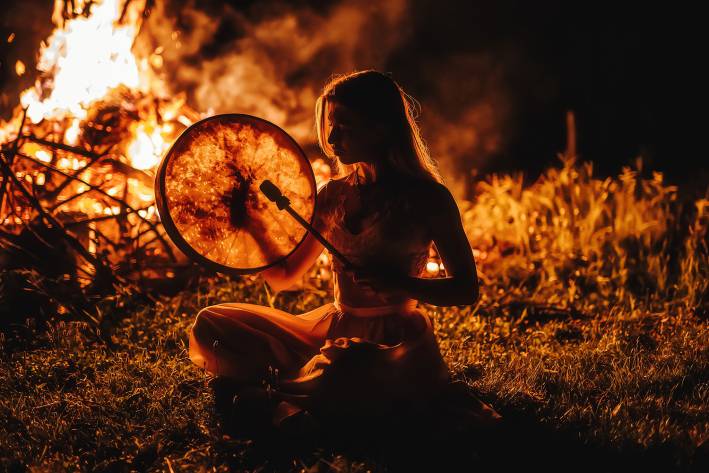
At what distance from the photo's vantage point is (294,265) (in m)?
3.35

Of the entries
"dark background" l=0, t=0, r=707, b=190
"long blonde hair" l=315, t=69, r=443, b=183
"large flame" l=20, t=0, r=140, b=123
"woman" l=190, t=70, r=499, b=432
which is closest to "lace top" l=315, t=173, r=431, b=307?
"woman" l=190, t=70, r=499, b=432

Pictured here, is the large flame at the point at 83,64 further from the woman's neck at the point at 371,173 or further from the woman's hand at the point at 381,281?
the woman's hand at the point at 381,281

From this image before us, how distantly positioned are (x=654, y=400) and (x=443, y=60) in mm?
7287

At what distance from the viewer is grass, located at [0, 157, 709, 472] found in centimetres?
296

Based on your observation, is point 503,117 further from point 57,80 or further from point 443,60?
point 57,80

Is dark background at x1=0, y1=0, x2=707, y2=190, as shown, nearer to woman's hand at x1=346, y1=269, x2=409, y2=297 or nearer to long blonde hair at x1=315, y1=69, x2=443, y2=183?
long blonde hair at x1=315, y1=69, x2=443, y2=183

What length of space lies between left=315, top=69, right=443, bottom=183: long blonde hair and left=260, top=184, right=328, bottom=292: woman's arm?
1.28ft

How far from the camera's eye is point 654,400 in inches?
136

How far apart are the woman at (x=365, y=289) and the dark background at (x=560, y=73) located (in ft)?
20.5

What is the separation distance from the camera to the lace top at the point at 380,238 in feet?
10.4

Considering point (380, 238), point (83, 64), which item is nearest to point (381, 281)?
point (380, 238)

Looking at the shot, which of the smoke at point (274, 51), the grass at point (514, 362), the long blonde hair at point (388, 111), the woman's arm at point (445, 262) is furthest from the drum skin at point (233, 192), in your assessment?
the smoke at point (274, 51)

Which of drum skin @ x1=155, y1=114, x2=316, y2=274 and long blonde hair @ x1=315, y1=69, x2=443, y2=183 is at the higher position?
long blonde hair @ x1=315, y1=69, x2=443, y2=183

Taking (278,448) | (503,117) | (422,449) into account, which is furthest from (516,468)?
(503,117)
